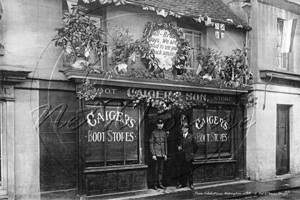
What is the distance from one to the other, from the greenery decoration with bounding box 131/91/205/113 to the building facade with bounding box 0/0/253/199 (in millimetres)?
99

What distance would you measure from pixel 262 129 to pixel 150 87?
201 inches

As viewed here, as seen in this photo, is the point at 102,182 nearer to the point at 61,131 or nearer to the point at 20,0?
the point at 61,131

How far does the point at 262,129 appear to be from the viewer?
12773 mm

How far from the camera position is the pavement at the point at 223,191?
9.86 meters

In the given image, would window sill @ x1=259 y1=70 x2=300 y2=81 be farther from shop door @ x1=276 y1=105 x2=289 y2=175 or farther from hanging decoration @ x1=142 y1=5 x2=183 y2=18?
hanging decoration @ x1=142 y1=5 x2=183 y2=18

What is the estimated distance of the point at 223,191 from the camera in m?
10.6

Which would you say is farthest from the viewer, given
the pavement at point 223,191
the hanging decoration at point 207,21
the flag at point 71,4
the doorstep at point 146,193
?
the hanging decoration at point 207,21

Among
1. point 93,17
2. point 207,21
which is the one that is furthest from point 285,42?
point 93,17

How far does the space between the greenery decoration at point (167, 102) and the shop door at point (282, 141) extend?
4438mm

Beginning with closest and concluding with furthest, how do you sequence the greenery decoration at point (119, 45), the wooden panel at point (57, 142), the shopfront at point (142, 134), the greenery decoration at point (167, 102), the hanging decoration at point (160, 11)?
1. the wooden panel at point (57, 142)
2. the shopfront at point (142, 134)
3. the greenery decoration at point (119, 45)
4. the greenery decoration at point (167, 102)
5. the hanging decoration at point (160, 11)

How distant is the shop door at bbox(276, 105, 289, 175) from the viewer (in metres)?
13.6

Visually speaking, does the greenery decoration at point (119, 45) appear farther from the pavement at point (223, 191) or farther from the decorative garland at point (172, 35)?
the pavement at point (223, 191)

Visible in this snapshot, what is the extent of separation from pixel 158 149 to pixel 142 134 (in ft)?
2.24

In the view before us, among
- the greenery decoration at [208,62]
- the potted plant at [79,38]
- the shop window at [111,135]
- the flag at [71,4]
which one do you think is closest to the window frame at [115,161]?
the shop window at [111,135]
